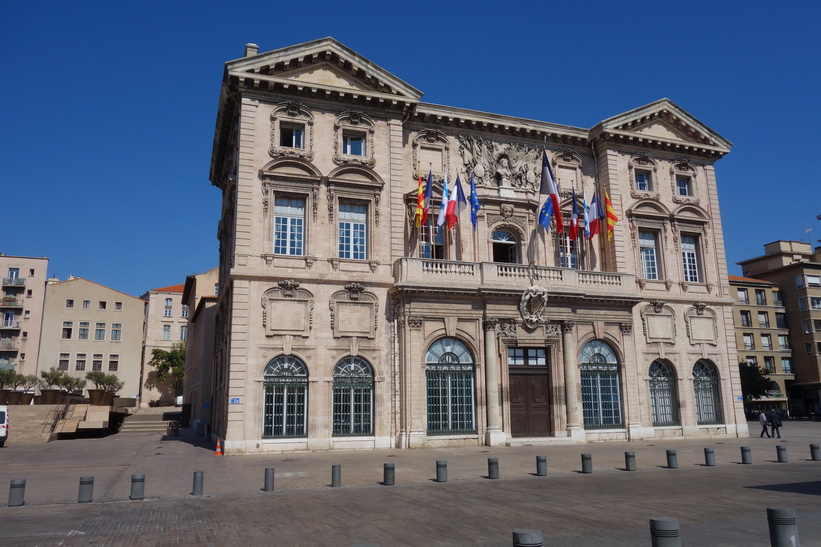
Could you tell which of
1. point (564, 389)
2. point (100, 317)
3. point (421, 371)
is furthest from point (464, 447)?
point (100, 317)

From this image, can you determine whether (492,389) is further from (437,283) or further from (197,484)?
(197,484)

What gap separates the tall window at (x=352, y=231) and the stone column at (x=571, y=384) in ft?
30.9

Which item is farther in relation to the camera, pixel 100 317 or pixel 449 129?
pixel 100 317

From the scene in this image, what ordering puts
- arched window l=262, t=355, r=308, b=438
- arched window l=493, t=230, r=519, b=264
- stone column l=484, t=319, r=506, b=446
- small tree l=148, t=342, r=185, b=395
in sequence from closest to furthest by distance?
arched window l=262, t=355, r=308, b=438 → stone column l=484, t=319, r=506, b=446 → arched window l=493, t=230, r=519, b=264 → small tree l=148, t=342, r=185, b=395

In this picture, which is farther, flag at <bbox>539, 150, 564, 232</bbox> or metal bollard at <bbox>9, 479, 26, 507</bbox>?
flag at <bbox>539, 150, 564, 232</bbox>

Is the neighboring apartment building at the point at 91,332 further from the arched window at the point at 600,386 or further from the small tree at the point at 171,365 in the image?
the arched window at the point at 600,386

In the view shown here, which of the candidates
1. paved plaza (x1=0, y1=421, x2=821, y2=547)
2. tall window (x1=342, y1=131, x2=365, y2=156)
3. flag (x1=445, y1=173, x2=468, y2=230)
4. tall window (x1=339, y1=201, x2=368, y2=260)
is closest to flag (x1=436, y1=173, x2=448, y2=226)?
flag (x1=445, y1=173, x2=468, y2=230)

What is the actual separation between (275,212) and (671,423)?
67.0 ft

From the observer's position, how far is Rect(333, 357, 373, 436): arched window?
25.3m

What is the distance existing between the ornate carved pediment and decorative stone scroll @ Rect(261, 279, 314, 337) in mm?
8912

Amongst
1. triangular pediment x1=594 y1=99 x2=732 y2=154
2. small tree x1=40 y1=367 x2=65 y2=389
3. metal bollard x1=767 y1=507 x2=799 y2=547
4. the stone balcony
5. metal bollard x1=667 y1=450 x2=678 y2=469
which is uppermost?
triangular pediment x1=594 y1=99 x2=732 y2=154

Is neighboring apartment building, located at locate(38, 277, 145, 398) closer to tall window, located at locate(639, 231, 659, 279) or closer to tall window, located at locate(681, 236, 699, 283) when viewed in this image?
tall window, located at locate(639, 231, 659, 279)

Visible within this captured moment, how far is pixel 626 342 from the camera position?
29500mm

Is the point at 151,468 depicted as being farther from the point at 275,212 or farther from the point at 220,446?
the point at 275,212
